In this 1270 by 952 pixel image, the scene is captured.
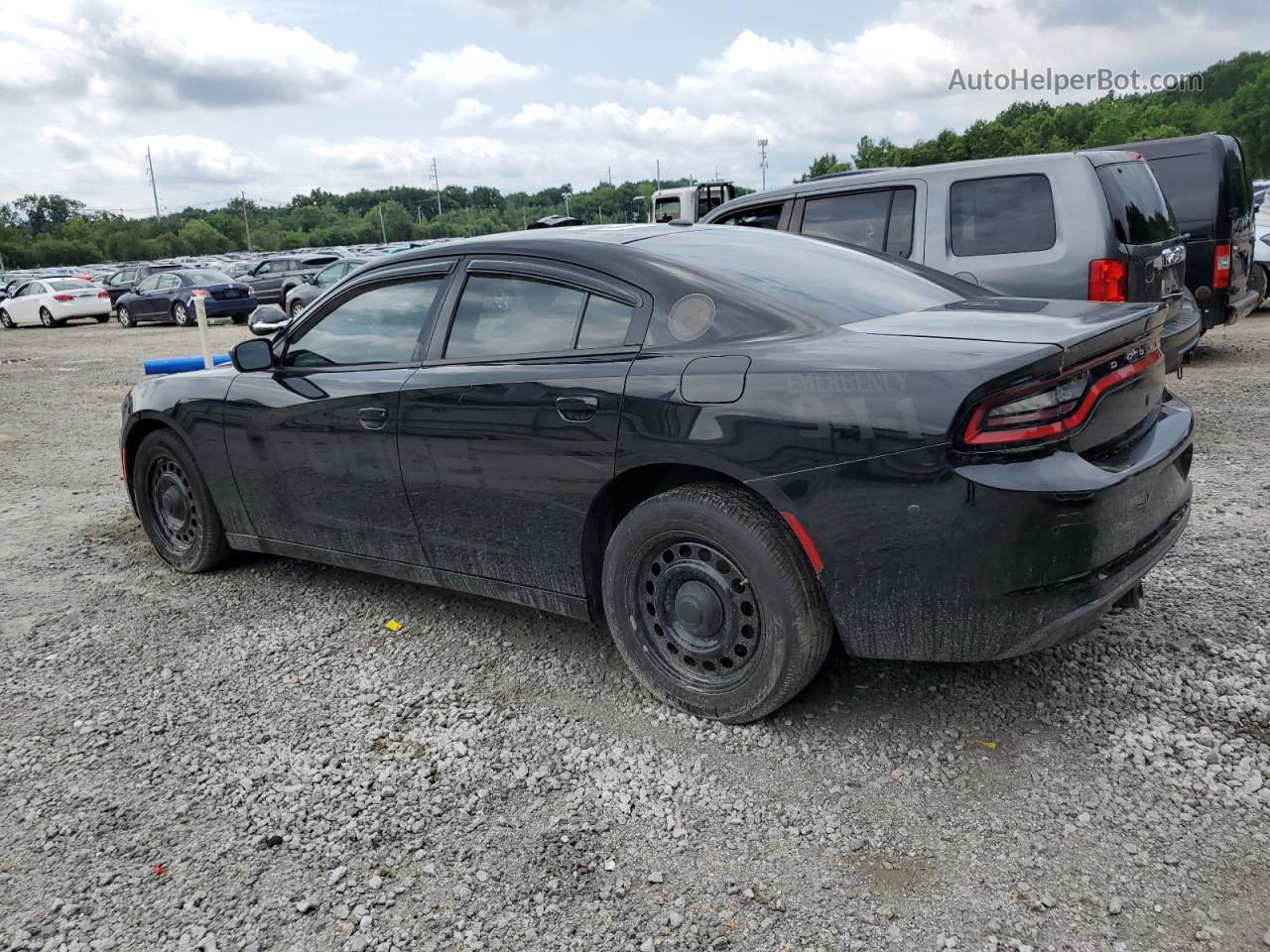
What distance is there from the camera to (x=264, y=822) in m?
2.90

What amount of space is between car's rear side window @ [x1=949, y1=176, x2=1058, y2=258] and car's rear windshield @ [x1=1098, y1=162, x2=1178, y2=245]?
35cm

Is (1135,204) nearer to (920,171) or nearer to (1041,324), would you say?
(920,171)

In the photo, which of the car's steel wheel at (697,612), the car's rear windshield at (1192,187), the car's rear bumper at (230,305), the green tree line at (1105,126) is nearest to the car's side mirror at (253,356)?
the car's steel wheel at (697,612)

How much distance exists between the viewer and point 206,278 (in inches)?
992

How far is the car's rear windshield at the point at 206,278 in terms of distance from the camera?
24.8m

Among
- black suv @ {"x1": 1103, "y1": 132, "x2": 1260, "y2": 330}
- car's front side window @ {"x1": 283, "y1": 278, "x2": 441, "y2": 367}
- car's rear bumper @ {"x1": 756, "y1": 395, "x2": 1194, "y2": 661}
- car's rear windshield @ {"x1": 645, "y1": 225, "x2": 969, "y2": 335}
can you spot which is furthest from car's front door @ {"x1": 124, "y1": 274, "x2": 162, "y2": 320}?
car's rear bumper @ {"x1": 756, "y1": 395, "x2": 1194, "y2": 661}

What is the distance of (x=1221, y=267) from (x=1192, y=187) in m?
0.80

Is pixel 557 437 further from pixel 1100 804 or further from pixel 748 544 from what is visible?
pixel 1100 804

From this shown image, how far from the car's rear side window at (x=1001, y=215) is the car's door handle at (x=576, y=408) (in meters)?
4.18

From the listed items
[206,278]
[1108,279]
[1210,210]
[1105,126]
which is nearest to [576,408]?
[1108,279]

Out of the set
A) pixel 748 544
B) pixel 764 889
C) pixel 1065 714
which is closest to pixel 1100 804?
pixel 1065 714

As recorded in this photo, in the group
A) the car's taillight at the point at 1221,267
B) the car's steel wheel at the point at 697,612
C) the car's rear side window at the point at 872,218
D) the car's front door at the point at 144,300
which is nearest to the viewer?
the car's steel wheel at the point at 697,612

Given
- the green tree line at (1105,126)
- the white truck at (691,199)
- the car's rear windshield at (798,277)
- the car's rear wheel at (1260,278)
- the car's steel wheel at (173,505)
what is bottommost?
the car's steel wheel at (173,505)

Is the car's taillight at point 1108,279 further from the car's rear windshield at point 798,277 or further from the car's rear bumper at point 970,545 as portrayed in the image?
the car's rear bumper at point 970,545
